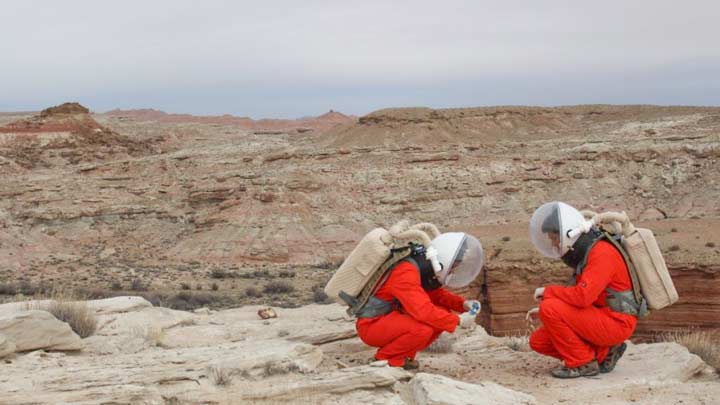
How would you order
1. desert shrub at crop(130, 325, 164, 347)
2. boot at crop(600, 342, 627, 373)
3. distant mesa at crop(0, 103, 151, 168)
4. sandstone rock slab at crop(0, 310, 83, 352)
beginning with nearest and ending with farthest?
boot at crop(600, 342, 627, 373) → sandstone rock slab at crop(0, 310, 83, 352) → desert shrub at crop(130, 325, 164, 347) → distant mesa at crop(0, 103, 151, 168)

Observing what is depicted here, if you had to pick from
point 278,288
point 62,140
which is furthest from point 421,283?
point 62,140

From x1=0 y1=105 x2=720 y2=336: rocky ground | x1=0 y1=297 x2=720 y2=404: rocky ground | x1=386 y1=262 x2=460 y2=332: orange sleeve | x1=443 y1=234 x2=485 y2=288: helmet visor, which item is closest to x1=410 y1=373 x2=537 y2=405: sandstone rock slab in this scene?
x1=0 y1=297 x2=720 y2=404: rocky ground

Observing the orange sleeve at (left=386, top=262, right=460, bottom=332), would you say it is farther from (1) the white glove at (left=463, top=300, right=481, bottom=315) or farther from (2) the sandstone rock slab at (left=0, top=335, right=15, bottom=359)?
(2) the sandstone rock slab at (left=0, top=335, right=15, bottom=359)

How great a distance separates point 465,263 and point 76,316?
4.89 m

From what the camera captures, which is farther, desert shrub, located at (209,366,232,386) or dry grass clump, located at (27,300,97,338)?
dry grass clump, located at (27,300,97,338)

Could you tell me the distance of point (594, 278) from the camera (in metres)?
7.14

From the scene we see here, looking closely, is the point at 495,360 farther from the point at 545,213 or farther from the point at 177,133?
the point at 177,133

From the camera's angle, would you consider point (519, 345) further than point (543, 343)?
Yes

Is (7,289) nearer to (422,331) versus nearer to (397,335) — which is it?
(397,335)

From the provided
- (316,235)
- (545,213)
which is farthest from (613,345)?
(316,235)

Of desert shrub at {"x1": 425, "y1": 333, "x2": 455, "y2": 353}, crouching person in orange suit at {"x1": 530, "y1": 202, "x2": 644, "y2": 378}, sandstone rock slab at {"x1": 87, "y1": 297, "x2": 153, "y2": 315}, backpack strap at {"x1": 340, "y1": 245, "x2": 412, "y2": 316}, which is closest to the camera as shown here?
crouching person in orange suit at {"x1": 530, "y1": 202, "x2": 644, "y2": 378}

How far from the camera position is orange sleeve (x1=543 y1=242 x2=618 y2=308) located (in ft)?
23.4

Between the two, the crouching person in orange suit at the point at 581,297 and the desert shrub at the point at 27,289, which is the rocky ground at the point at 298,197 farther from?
the crouching person in orange suit at the point at 581,297

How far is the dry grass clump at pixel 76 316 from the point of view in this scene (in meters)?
9.73
